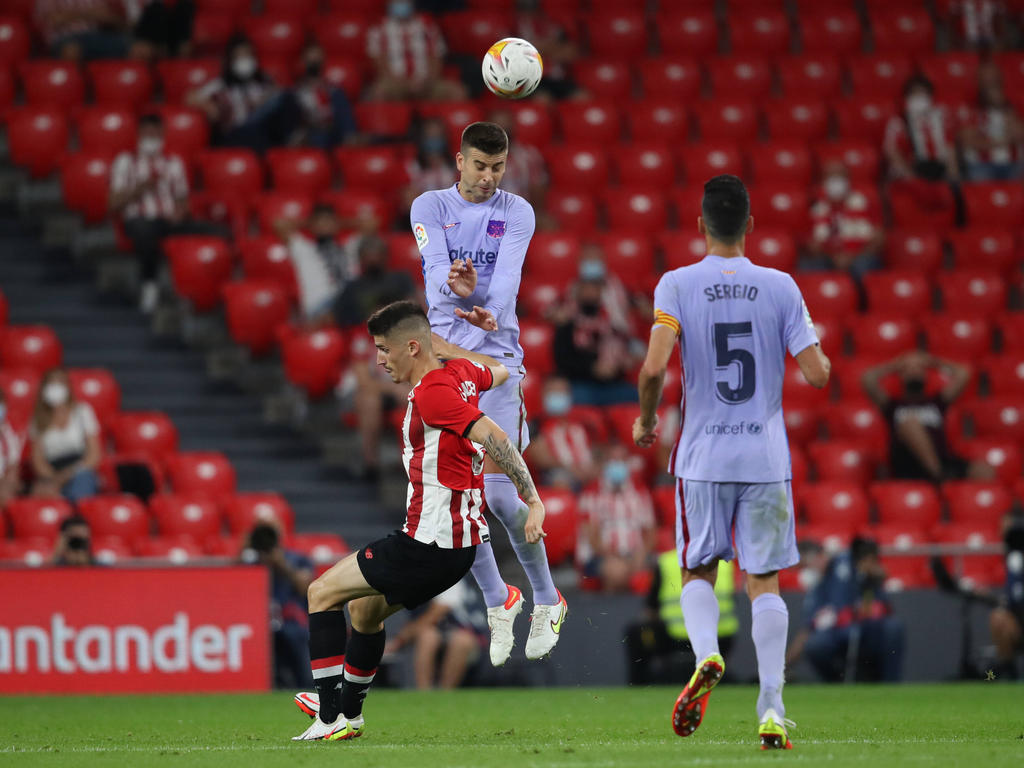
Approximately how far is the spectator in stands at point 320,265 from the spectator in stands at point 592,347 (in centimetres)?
207

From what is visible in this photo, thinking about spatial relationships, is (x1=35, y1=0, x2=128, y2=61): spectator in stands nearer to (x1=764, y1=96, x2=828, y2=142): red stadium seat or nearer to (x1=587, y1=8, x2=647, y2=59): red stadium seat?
(x1=587, y1=8, x2=647, y2=59): red stadium seat

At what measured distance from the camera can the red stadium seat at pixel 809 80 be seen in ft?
62.6

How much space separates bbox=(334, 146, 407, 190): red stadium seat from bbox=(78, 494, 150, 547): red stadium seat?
192 inches

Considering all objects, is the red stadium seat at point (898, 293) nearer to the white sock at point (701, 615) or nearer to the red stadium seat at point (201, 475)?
the red stadium seat at point (201, 475)

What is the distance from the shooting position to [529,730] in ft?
28.6

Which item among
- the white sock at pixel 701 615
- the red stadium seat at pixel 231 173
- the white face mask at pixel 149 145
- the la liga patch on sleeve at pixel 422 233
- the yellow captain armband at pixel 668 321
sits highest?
the white face mask at pixel 149 145

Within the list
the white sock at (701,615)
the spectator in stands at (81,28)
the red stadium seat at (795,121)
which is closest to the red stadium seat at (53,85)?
the spectator in stands at (81,28)

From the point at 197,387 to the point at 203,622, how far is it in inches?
163

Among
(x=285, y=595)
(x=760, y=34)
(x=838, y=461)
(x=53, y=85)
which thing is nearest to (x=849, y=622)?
(x=838, y=461)

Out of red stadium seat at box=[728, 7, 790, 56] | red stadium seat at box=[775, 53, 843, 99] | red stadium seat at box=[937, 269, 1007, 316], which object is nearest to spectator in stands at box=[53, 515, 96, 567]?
red stadium seat at box=[937, 269, 1007, 316]

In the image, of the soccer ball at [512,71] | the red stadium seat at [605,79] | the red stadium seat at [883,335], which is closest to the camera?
the soccer ball at [512,71]

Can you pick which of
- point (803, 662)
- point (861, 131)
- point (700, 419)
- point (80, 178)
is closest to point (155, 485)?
point (80, 178)

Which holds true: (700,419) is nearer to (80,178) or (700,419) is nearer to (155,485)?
(155,485)

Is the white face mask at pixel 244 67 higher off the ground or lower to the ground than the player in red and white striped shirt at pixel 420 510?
higher
